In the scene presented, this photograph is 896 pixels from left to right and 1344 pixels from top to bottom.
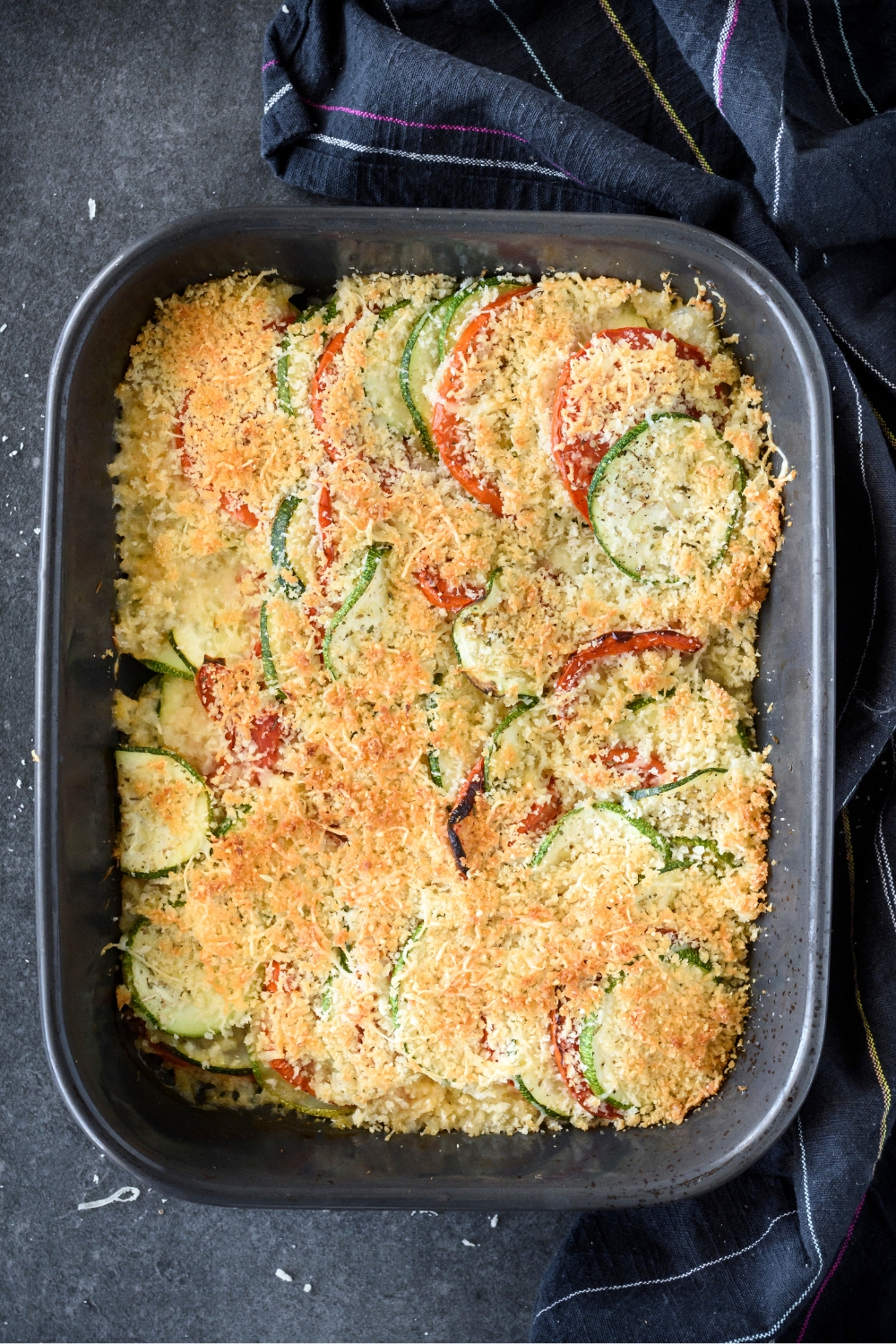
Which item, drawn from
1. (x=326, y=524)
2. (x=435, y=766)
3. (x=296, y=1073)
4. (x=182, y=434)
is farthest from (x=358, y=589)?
(x=296, y=1073)

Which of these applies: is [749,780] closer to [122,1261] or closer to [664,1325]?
[664,1325]

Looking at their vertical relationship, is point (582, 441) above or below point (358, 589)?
above

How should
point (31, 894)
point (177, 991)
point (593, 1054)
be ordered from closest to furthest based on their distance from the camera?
1. point (593, 1054)
2. point (177, 991)
3. point (31, 894)

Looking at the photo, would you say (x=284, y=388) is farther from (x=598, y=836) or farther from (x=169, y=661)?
(x=598, y=836)

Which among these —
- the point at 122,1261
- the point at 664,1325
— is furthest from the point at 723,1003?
the point at 122,1261

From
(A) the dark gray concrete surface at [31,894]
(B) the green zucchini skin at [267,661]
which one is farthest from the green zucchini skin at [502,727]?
(A) the dark gray concrete surface at [31,894]

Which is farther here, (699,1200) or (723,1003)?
(699,1200)

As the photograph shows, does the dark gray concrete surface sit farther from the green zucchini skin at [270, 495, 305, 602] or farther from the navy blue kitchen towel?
the green zucchini skin at [270, 495, 305, 602]

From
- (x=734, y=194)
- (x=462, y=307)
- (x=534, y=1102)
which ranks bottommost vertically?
(x=534, y=1102)
